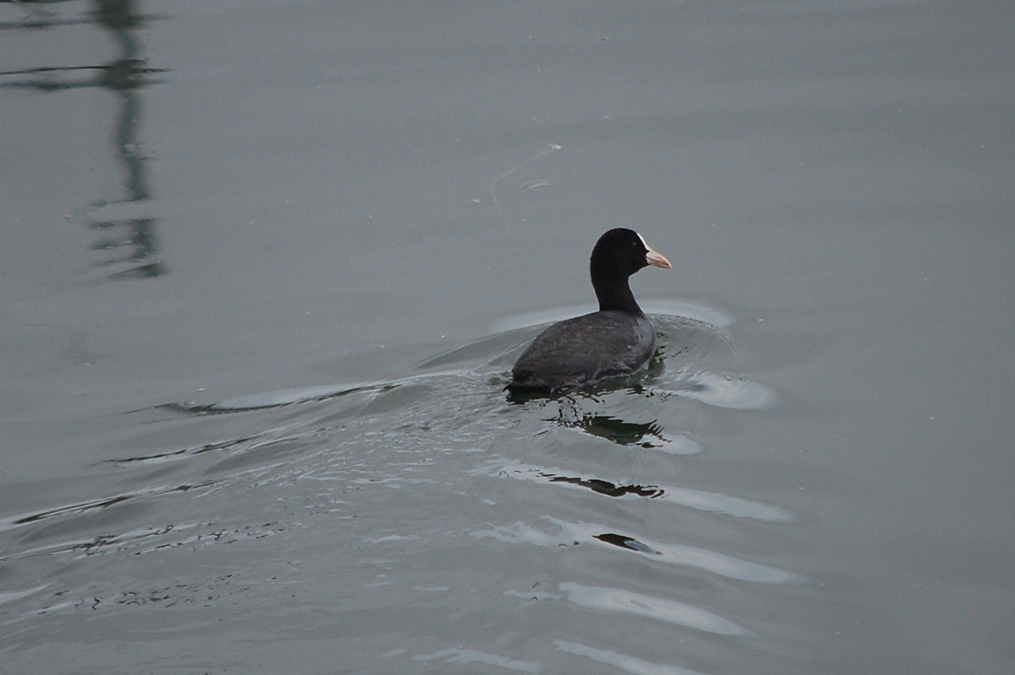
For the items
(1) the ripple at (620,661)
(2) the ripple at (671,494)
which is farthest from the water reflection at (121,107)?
(1) the ripple at (620,661)

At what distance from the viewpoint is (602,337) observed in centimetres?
840

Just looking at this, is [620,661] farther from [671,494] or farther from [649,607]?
[671,494]

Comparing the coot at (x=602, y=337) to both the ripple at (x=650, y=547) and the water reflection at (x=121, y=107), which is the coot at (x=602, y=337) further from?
the water reflection at (x=121, y=107)

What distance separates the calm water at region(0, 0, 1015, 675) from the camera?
5.75 meters

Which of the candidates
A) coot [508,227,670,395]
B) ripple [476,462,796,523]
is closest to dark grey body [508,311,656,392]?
coot [508,227,670,395]

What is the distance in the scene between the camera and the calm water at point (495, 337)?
18.9 feet

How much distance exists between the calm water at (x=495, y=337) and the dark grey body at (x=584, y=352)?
167 mm

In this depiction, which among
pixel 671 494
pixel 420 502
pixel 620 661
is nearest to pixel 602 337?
pixel 671 494

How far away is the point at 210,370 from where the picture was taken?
8.80m

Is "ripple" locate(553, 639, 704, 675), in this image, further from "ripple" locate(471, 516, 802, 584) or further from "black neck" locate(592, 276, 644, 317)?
"black neck" locate(592, 276, 644, 317)

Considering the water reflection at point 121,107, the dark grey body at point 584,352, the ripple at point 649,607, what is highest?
the water reflection at point 121,107

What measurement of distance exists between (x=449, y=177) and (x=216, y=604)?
609 centimetres

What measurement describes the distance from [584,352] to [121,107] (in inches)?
277

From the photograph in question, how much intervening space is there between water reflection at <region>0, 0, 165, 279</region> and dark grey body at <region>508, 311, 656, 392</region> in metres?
3.70
